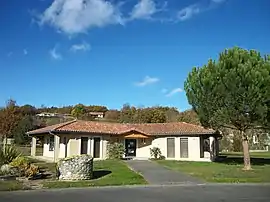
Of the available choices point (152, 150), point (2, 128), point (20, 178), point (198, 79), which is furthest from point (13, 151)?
point (2, 128)

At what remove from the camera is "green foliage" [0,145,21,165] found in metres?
19.2

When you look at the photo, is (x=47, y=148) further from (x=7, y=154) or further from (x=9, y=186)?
(x=9, y=186)

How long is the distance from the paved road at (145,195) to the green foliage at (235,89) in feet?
30.7

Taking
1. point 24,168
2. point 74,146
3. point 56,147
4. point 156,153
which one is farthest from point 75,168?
point 156,153

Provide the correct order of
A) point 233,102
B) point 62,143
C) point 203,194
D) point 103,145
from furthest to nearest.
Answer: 1. point 103,145
2. point 62,143
3. point 233,102
4. point 203,194

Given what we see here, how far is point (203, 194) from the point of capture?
1244 centimetres

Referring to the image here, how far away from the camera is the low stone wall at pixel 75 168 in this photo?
17234 millimetres

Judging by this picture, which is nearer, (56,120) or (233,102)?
(233,102)

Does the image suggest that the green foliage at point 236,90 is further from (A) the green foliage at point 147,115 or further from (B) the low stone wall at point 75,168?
(A) the green foliage at point 147,115

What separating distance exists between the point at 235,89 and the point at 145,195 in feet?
41.5

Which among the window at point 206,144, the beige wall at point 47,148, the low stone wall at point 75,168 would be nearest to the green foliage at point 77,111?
the beige wall at point 47,148

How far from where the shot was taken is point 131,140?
36938mm

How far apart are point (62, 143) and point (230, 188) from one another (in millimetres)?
20425

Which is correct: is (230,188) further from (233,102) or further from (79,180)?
(233,102)
